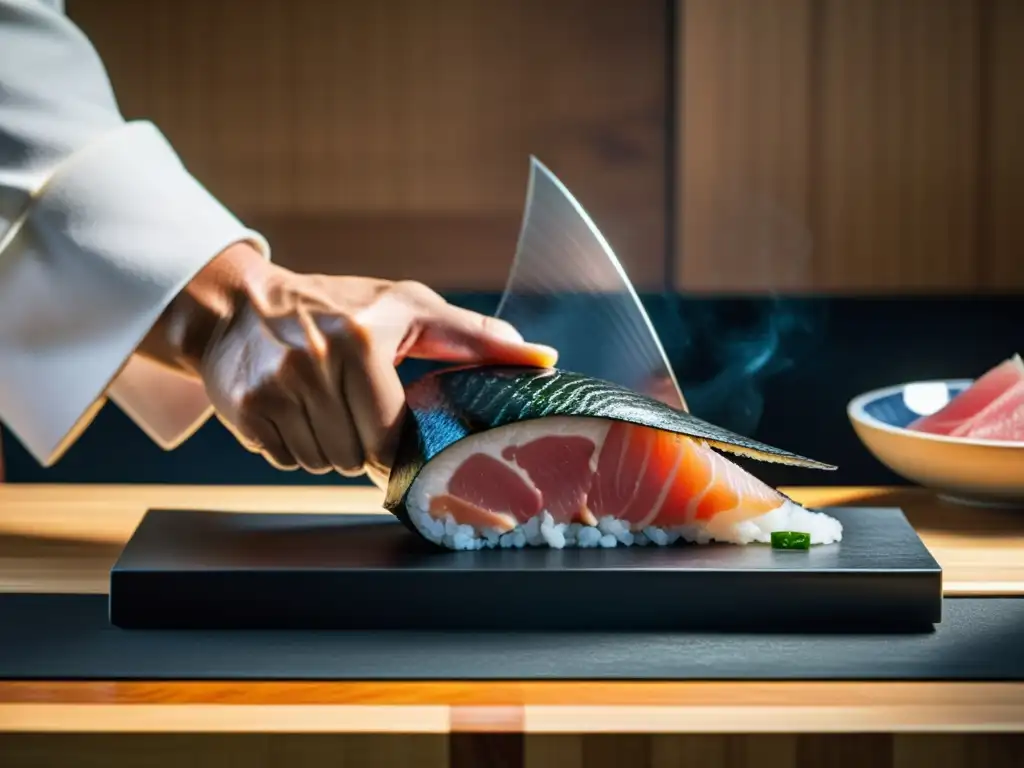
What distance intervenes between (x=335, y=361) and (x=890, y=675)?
544 mm

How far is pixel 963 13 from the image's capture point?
212 cm

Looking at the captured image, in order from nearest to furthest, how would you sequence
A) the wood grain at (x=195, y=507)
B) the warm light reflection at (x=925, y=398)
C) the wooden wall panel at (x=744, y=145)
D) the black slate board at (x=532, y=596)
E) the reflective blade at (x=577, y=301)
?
the black slate board at (x=532, y=596) < the wood grain at (x=195, y=507) < the reflective blade at (x=577, y=301) < the warm light reflection at (x=925, y=398) < the wooden wall panel at (x=744, y=145)

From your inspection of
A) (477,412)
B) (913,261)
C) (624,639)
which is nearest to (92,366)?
(477,412)

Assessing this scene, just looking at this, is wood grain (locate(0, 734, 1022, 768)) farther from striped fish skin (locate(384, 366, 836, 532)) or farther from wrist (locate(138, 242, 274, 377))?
wrist (locate(138, 242, 274, 377))

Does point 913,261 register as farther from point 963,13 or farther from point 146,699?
point 146,699

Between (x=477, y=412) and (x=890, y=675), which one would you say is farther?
(x=477, y=412)

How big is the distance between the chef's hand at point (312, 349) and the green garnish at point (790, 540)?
0.26m

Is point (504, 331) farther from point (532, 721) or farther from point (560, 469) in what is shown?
point (532, 721)

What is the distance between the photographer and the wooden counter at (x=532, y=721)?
35.7 inches

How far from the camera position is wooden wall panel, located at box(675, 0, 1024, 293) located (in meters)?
2.13

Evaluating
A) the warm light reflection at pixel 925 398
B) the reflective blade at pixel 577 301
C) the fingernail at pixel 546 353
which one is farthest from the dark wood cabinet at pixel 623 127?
the fingernail at pixel 546 353

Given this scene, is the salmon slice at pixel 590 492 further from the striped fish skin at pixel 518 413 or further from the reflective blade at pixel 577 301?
the reflective blade at pixel 577 301

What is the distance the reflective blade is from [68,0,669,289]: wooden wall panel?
0.83 meters

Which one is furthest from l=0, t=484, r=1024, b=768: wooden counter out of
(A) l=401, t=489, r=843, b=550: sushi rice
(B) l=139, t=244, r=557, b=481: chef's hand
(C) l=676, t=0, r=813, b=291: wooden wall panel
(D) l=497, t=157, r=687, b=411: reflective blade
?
(C) l=676, t=0, r=813, b=291: wooden wall panel
